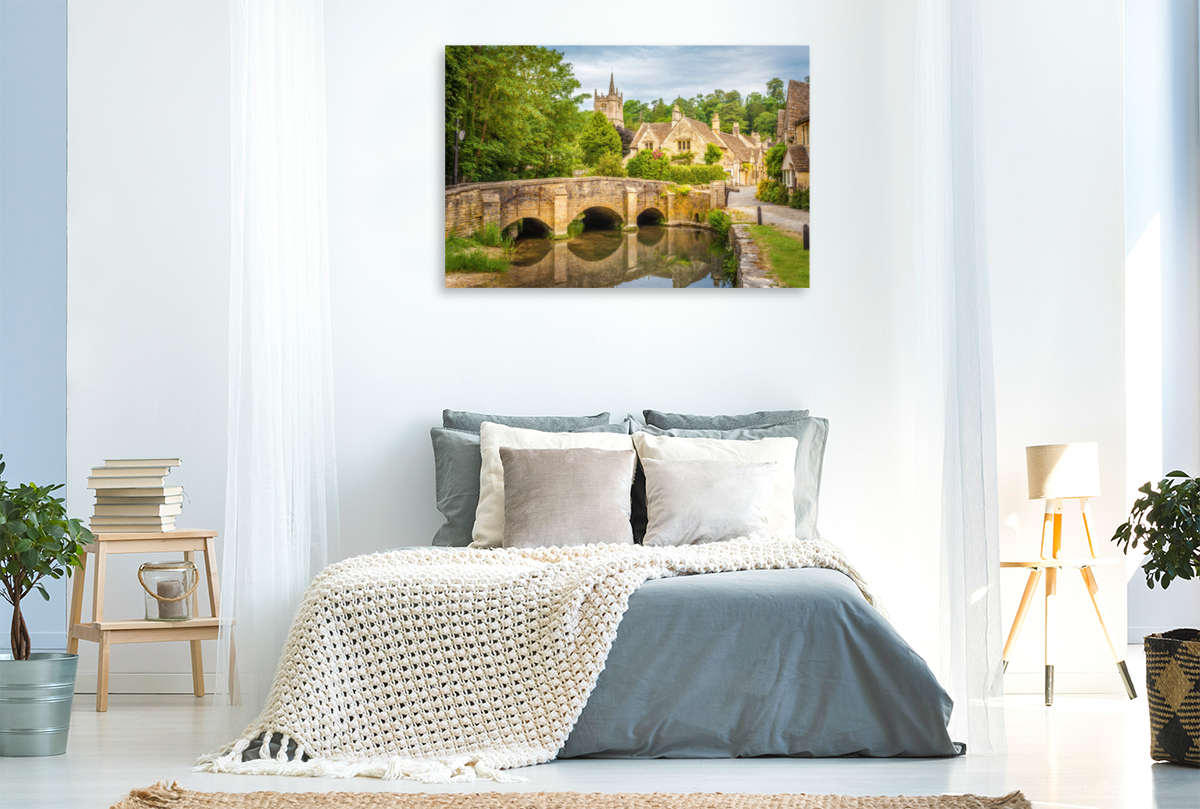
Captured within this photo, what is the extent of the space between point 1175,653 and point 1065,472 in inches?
40.6

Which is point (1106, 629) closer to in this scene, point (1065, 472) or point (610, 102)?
point (1065, 472)

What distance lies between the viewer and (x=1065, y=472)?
3.68 meters

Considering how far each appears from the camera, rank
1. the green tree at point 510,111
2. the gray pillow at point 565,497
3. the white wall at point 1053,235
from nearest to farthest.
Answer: the gray pillow at point 565,497, the white wall at point 1053,235, the green tree at point 510,111

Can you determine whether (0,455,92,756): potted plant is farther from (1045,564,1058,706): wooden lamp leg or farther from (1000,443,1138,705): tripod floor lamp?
(1045,564,1058,706): wooden lamp leg

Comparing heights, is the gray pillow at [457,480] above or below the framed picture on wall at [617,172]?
below

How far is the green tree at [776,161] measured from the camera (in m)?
4.17

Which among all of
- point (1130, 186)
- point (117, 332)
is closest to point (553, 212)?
point (117, 332)

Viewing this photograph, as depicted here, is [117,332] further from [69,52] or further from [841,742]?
[841,742]

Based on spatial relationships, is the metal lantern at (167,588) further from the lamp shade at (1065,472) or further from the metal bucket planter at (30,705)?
the lamp shade at (1065,472)

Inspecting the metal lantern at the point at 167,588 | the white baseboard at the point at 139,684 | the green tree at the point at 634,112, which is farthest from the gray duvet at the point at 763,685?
the green tree at the point at 634,112

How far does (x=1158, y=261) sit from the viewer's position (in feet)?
15.7

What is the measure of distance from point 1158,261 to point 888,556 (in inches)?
79.7

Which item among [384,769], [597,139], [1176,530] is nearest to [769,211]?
[597,139]

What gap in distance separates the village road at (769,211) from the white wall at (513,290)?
66 millimetres
